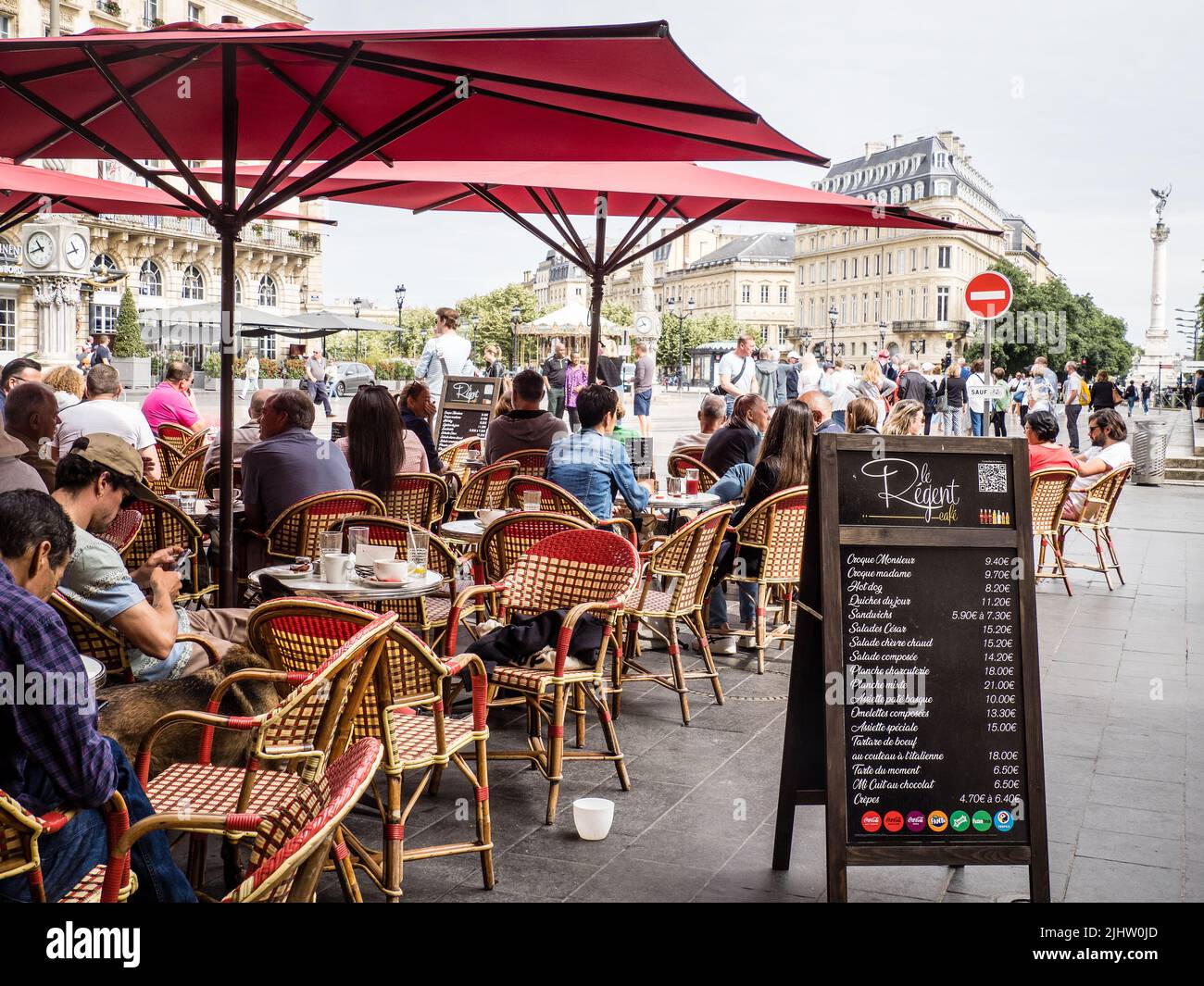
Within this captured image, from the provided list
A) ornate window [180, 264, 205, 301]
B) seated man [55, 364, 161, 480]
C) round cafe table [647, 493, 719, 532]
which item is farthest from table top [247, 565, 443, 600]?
ornate window [180, 264, 205, 301]

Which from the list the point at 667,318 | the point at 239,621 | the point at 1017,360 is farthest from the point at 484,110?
the point at 667,318

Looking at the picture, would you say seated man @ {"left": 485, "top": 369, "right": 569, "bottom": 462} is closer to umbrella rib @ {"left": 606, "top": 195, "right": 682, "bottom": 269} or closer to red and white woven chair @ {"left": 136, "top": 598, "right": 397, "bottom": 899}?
umbrella rib @ {"left": 606, "top": 195, "right": 682, "bottom": 269}

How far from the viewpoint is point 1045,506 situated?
343 inches

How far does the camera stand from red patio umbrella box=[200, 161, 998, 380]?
296 inches

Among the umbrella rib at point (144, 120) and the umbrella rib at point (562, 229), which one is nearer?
the umbrella rib at point (144, 120)

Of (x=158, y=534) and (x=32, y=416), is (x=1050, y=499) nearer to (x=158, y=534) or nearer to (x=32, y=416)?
(x=158, y=534)

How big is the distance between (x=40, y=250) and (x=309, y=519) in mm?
19799

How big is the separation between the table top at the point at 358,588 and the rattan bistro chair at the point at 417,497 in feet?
7.61

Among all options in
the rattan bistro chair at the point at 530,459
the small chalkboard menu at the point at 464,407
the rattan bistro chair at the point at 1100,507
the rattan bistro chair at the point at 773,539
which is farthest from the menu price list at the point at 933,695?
the small chalkboard menu at the point at 464,407

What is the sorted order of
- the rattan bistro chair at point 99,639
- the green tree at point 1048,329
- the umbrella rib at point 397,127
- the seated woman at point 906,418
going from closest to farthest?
the rattan bistro chair at point 99,639 < the umbrella rib at point 397,127 < the seated woman at point 906,418 < the green tree at point 1048,329

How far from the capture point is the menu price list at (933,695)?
332cm

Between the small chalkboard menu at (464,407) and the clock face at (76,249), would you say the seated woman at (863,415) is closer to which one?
the small chalkboard menu at (464,407)

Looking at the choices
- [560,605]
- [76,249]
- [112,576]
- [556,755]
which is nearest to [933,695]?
[556,755]

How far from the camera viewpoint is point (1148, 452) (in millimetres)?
17953
